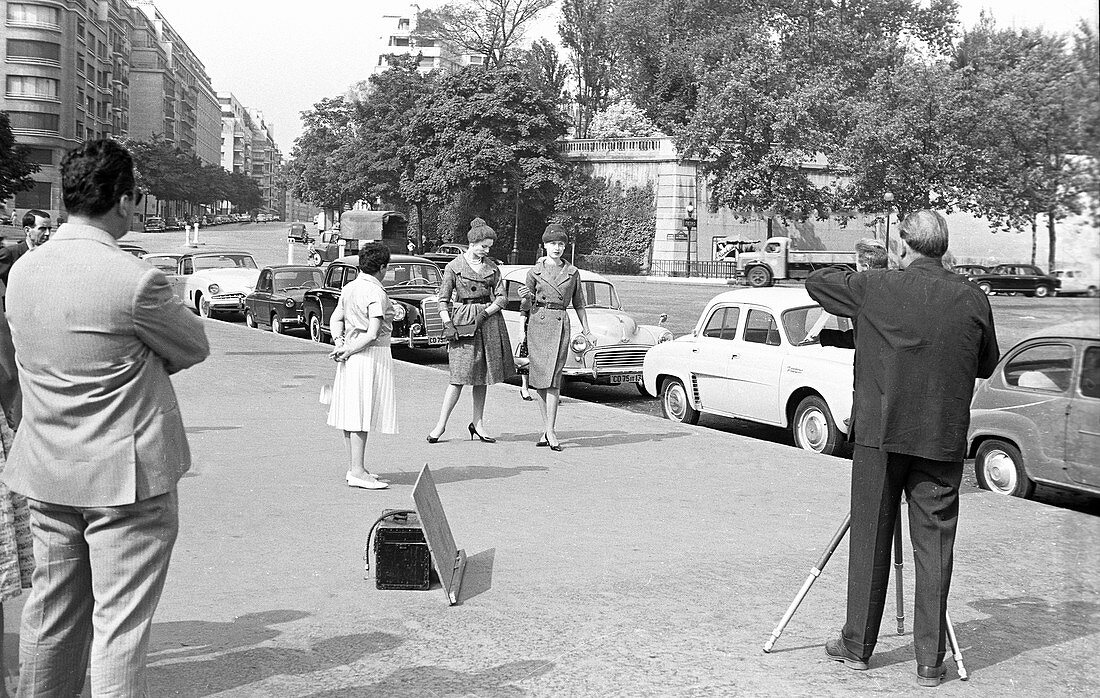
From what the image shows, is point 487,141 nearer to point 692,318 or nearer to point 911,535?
point 692,318

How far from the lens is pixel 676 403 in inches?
518

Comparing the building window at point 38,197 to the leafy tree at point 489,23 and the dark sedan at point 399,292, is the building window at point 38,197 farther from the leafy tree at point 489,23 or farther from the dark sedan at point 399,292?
the dark sedan at point 399,292

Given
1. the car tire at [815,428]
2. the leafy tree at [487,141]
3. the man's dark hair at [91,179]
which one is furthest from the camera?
the leafy tree at [487,141]

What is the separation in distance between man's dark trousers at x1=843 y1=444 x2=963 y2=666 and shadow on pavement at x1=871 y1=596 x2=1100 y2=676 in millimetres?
284

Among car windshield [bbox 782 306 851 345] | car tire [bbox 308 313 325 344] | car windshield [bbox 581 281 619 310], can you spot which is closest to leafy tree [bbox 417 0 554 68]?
car tire [bbox 308 313 325 344]

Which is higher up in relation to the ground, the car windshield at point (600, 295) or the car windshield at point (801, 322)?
the car windshield at point (600, 295)

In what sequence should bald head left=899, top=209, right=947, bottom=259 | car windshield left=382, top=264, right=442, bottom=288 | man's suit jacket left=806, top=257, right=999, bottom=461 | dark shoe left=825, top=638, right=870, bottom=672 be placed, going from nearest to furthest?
man's suit jacket left=806, top=257, right=999, bottom=461
bald head left=899, top=209, right=947, bottom=259
dark shoe left=825, top=638, right=870, bottom=672
car windshield left=382, top=264, right=442, bottom=288

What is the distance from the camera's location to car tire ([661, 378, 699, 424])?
13.0m

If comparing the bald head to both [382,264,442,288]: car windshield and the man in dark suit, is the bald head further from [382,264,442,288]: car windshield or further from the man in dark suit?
[382,264,442,288]: car windshield

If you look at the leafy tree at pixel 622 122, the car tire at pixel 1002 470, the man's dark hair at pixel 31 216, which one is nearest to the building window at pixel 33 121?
the leafy tree at pixel 622 122

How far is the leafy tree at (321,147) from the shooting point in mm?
83625

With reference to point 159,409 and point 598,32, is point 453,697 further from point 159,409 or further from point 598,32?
point 598,32

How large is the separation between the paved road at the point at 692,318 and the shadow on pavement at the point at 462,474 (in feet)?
12.9

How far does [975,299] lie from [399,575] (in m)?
3.22
